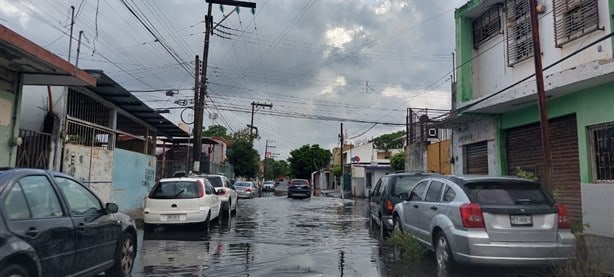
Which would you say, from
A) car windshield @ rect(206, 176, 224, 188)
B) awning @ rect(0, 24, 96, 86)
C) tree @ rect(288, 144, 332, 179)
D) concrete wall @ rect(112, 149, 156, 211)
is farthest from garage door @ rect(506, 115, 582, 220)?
tree @ rect(288, 144, 332, 179)

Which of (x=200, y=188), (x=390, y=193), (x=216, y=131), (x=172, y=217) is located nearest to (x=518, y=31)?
(x=390, y=193)

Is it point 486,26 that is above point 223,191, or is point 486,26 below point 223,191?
above

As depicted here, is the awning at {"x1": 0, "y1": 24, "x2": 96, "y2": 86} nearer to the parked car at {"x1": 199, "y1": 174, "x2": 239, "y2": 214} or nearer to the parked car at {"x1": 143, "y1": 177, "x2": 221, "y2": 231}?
the parked car at {"x1": 143, "y1": 177, "x2": 221, "y2": 231}

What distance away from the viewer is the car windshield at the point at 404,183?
41.9 feet

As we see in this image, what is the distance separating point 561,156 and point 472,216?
8.03m

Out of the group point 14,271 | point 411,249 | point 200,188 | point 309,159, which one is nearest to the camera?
point 14,271

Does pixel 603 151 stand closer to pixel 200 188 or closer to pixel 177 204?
pixel 200 188

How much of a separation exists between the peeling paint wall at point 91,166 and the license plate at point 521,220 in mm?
12216

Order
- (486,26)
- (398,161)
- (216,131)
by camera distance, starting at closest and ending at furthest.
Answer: (486,26), (398,161), (216,131)

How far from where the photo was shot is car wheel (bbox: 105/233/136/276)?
703cm

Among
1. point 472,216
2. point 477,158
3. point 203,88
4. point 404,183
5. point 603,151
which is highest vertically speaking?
point 203,88

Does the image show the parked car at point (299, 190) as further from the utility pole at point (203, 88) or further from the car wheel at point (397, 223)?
the car wheel at point (397, 223)

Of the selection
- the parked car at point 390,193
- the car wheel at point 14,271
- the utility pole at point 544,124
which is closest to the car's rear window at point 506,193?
the utility pole at point 544,124

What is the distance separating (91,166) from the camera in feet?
53.3
